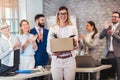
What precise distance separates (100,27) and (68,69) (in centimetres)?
334

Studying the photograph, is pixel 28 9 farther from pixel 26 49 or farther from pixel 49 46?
pixel 49 46

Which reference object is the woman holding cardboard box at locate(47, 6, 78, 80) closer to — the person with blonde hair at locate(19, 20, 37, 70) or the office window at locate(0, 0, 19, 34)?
the person with blonde hair at locate(19, 20, 37, 70)

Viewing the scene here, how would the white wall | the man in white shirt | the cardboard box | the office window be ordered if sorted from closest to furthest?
1. the cardboard box
2. the man in white shirt
3. the office window
4. the white wall

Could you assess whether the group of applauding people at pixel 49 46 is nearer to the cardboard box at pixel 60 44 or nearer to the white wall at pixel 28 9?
the cardboard box at pixel 60 44

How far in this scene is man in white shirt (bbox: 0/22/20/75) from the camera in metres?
3.67

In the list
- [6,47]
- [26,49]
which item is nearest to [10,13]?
[26,49]

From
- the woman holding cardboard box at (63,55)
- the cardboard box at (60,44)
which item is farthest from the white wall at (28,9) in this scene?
the cardboard box at (60,44)

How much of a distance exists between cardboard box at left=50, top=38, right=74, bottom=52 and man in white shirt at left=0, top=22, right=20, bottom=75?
540 millimetres

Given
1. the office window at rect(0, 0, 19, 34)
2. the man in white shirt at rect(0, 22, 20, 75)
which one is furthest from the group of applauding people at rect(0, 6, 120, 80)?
the office window at rect(0, 0, 19, 34)

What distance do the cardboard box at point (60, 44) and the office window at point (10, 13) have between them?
2.86 meters

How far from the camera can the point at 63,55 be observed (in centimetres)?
350

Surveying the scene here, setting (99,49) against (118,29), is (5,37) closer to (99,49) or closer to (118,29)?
(118,29)

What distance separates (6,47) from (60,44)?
2.90 feet

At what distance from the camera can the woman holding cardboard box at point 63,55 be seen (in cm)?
350
